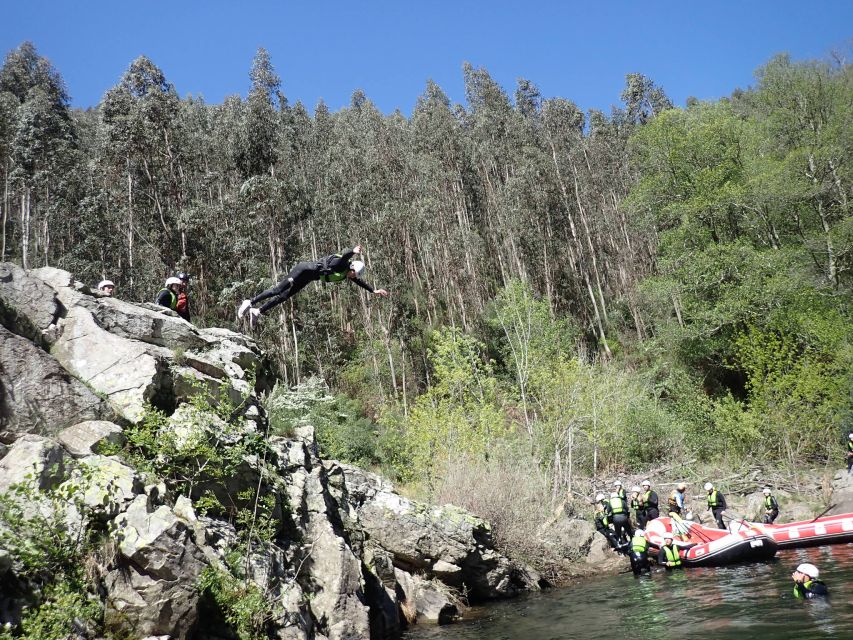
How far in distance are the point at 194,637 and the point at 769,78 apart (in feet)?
107

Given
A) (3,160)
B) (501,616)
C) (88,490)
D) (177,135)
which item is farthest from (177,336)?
(3,160)

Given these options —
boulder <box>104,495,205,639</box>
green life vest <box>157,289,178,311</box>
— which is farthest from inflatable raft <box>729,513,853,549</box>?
green life vest <box>157,289,178,311</box>

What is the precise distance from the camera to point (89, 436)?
27.0ft

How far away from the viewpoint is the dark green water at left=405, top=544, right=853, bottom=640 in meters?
8.67

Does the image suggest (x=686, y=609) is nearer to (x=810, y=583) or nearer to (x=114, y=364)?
(x=810, y=583)

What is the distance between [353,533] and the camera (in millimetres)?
12148

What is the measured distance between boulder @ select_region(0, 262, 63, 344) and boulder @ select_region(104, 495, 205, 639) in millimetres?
4106

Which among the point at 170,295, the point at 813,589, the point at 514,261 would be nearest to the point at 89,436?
the point at 170,295

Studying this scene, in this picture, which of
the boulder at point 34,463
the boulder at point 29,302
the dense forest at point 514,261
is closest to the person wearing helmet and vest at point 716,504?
the dense forest at point 514,261

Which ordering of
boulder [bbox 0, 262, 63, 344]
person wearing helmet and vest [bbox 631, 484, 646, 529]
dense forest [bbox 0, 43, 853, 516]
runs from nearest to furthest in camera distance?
boulder [bbox 0, 262, 63, 344], person wearing helmet and vest [bbox 631, 484, 646, 529], dense forest [bbox 0, 43, 853, 516]

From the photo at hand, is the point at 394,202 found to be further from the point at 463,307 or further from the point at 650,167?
the point at 650,167

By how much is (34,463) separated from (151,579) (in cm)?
193

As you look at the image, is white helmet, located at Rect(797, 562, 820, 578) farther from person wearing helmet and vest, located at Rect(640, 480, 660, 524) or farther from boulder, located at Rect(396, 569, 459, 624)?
person wearing helmet and vest, located at Rect(640, 480, 660, 524)

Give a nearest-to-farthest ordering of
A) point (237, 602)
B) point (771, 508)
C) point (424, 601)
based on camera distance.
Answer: point (237, 602) < point (424, 601) < point (771, 508)
